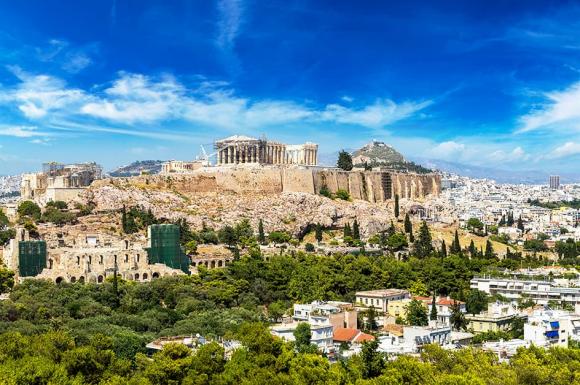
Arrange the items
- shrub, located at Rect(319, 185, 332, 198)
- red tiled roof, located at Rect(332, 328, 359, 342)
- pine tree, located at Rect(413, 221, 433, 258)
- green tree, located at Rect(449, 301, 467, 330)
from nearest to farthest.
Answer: red tiled roof, located at Rect(332, 328, 359, 342) < green tree, located at Rect(449, 301, 467, 330) < pine tree, located at Rect(413, 221, 433, 258) < shrub, located at Rect(319, 185, 332, 198)

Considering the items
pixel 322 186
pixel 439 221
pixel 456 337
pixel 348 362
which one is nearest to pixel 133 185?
pixel 322 186

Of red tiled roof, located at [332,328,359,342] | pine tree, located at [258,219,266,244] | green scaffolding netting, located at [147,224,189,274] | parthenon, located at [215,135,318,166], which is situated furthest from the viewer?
parthenon, located at [215,135,318,166]

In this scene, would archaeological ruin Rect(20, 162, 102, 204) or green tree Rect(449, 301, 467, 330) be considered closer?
green tree Rect(449, 301, 467, 330)

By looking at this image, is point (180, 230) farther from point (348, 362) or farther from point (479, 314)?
point (348, 362)

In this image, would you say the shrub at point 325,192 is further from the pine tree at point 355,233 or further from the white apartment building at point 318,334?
the white apartment building at point 318,334

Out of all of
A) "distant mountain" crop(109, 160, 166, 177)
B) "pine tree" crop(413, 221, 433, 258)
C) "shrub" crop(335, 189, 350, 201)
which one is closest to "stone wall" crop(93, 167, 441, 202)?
"shrub" crop(335, 189, 350, 201)

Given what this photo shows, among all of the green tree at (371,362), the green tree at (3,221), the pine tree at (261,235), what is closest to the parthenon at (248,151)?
the pine tree at (261,235)

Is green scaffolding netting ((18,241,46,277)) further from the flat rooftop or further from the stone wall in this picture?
the flat rooftop
